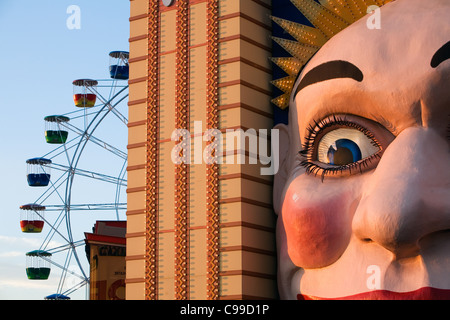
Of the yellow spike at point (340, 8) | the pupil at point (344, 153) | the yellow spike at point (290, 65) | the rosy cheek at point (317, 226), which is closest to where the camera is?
the rosy cheek at point (317, 226)

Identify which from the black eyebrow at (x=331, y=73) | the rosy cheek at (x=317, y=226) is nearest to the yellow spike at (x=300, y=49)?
the black eyebrow at (x=331, y=73)

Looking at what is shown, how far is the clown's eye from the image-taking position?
775 cm

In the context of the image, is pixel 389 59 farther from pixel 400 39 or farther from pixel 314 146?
pixel 314 146

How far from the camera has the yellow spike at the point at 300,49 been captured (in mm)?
8672

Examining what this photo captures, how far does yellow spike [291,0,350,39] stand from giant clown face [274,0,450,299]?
0.26 meters

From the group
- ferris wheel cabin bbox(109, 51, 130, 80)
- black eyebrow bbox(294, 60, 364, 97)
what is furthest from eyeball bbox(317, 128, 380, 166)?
ferris wheel cabin bbox(109, 51, 130, 80)

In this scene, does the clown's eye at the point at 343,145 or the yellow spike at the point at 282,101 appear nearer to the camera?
the clown's eye at the point at 343,145

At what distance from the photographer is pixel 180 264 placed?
29.1 ft

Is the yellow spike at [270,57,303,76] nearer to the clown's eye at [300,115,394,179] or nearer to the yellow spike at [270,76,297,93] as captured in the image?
the yellow spike at [270,76,297,93]

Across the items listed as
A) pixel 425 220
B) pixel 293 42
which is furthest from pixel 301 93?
pixel 425 220

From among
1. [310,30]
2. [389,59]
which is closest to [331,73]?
[389,59]

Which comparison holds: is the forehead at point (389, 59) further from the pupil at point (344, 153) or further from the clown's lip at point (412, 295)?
the clown's lip at point (412, 295)
